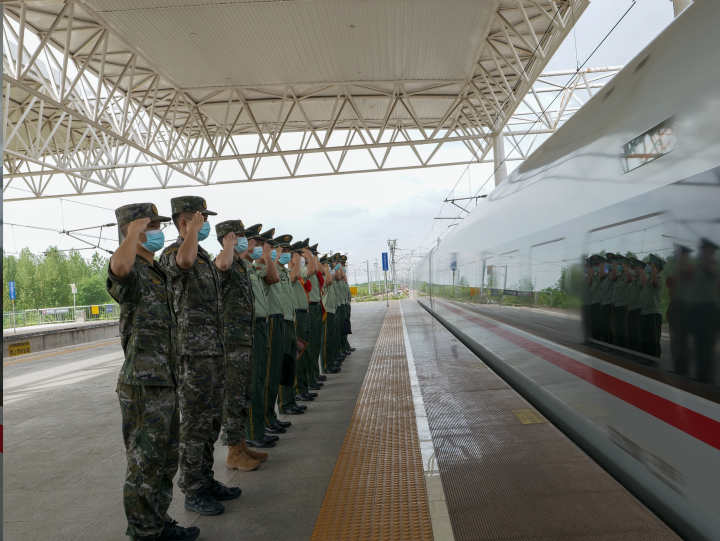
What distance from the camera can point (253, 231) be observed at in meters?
4.80

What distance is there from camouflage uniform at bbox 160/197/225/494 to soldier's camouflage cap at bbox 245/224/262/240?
115cm

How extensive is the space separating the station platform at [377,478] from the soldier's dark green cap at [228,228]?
172 centimetres

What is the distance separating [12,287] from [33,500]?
2383 cm

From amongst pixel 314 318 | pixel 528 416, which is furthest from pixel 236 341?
pixel 314 318

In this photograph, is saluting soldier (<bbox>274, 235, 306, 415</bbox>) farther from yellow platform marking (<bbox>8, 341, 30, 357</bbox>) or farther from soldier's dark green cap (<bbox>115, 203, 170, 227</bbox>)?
yellow platform marking (<bbox>8, 341, 30, 357</bbox>)

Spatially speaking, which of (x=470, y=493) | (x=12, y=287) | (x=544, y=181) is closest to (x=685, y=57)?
(x=544, y=181)

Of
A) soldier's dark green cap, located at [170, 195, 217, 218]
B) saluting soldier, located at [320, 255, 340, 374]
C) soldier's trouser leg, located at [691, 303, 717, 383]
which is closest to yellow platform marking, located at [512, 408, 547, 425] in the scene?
soldier's trouser leg, located at [691, 303, 717, 383]

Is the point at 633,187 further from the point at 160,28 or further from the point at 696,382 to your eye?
the point at 160,28

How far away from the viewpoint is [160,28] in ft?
31.3

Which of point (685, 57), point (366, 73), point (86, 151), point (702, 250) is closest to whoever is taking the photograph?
point (702, 250)

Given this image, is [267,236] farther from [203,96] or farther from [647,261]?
[203,96]

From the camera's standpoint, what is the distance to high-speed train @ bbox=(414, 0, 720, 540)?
1.99 meters

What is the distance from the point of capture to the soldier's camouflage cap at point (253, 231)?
4.58 m

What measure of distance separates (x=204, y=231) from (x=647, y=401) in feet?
8.95
